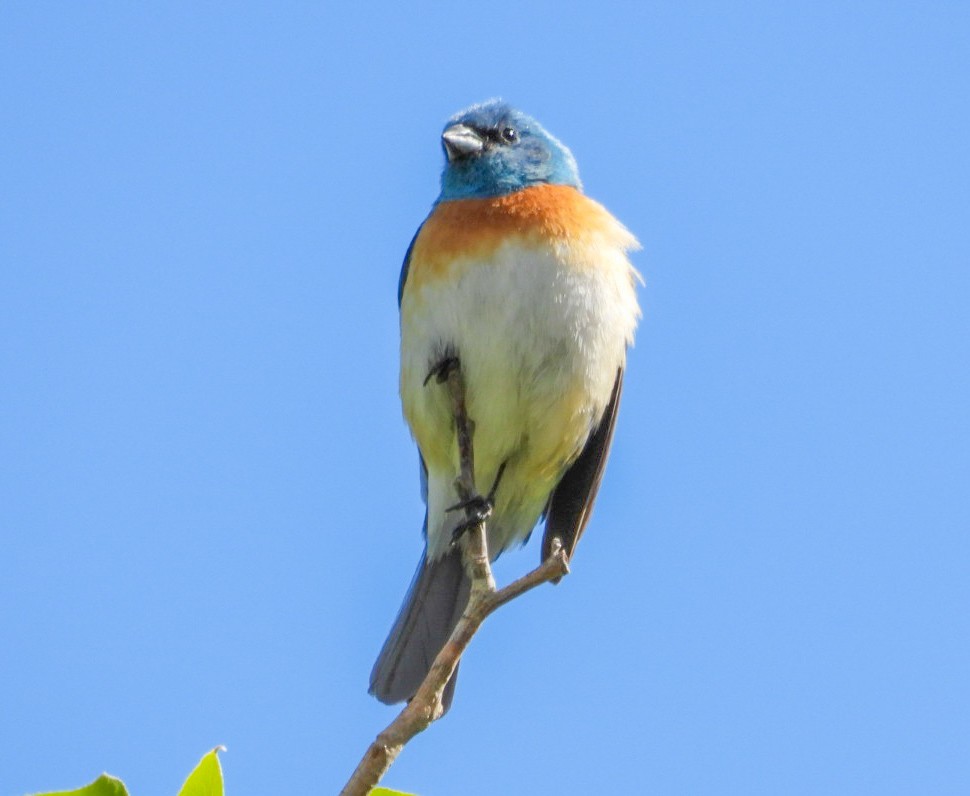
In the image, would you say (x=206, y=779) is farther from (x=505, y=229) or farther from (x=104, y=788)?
(x=505, y=229)

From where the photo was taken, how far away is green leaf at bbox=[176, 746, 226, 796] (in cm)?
237

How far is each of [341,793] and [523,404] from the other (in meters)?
3.32

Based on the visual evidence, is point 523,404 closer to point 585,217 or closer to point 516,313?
point 516,313

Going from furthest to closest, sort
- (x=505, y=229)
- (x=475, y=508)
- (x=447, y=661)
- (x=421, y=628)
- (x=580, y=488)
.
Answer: (x=580, y=488) → (x=421, y=628) → (x=505, y=229) → (x=475, y=508) → (x=447, y=661)

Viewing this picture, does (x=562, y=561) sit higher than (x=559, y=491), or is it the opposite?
(x=559, y=491)

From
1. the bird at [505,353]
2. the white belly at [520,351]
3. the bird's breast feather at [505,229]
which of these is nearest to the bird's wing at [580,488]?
the bird at [505,353]

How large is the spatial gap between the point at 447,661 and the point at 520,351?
8.31ft

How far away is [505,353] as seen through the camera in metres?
5.68

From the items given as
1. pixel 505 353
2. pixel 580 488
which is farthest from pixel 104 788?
pixel 580 488

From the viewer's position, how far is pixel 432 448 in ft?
19.7

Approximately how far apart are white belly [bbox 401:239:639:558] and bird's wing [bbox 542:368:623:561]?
173 millimetres

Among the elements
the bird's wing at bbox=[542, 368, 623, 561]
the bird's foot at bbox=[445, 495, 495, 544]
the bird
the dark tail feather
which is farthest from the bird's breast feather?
the dark tail feather

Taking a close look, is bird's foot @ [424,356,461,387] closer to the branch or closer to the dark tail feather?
the dark tail feather

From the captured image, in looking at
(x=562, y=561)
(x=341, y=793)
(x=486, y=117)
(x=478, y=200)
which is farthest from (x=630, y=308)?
(x=341, y=793)
